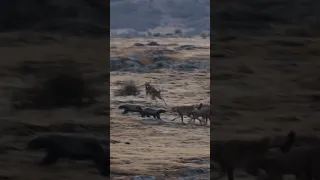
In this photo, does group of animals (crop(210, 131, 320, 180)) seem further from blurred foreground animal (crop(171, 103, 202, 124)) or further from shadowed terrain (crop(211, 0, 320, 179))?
blurred foreground animal (crop(171, 103, 202, 124))

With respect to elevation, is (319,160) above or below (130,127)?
below

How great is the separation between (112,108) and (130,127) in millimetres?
146

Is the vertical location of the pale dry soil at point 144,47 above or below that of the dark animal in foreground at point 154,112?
above

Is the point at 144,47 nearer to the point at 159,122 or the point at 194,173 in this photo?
the point at 159,122

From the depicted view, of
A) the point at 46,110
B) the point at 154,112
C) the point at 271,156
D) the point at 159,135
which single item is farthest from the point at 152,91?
the point at 271,156

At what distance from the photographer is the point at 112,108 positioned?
9.05 feet

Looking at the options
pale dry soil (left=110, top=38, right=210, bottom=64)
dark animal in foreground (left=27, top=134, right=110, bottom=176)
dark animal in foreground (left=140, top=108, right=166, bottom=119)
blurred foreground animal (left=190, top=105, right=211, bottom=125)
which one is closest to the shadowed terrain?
blurred foreground animal (left=190, top=105, right=211, bottom=125)

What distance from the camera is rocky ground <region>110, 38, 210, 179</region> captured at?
2.72 m

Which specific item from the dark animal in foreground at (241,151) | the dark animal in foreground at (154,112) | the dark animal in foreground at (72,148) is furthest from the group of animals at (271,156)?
the dark animal in foreground at (72,148)

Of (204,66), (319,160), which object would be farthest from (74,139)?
(319,160)

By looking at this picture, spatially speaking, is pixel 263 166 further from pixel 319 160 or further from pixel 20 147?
pixel 20 147

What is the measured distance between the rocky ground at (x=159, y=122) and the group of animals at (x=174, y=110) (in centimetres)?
2

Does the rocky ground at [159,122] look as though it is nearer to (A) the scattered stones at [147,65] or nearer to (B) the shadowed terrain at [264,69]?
(A) the scattered stones at [147,65]

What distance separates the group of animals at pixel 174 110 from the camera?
2.71 m
